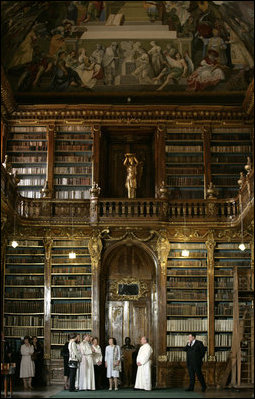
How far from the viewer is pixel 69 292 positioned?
16844 millimetres

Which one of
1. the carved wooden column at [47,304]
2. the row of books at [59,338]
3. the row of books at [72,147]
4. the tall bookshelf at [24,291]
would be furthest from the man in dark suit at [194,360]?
the row of books at [72,147]

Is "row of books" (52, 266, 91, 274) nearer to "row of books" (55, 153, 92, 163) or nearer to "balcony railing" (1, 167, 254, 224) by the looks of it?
"balcony railing" (1, 167, 254, 224)

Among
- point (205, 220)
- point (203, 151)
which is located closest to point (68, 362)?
point (205, 220)

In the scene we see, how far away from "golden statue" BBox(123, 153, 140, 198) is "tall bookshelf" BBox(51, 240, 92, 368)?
1774 millimetres

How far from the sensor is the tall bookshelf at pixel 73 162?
1752cm

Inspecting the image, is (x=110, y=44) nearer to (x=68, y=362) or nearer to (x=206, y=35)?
(x=206, y=35)

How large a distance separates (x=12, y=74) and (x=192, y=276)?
6.82 meters

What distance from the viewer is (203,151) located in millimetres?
17688

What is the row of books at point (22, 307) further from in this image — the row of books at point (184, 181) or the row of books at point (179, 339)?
the row of books at point (184, 181)

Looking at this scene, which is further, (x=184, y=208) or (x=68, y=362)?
(x=184, y=208)

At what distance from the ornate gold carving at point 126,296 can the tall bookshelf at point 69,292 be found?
0.70m

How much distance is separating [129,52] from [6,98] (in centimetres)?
351

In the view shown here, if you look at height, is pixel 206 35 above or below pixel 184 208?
above

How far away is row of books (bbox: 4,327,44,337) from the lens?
16578 mm
